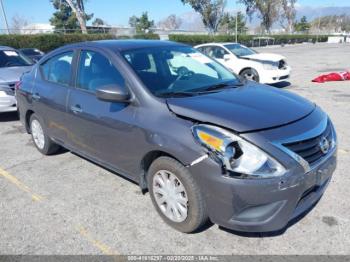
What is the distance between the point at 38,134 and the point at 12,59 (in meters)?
4.14

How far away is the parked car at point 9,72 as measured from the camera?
6.93 meters

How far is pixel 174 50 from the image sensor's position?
4016 mm

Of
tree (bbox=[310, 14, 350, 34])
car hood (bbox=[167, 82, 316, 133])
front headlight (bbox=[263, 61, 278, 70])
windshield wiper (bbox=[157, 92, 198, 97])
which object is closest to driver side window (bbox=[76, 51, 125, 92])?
windshield wiper (bbox=[157, 92, 198, 97])

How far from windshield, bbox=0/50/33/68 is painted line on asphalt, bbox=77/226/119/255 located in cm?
627

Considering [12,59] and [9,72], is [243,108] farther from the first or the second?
[12,59]

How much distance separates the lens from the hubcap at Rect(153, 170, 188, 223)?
2.90 metres

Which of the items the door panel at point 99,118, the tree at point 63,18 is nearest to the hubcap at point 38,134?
the door panel at point 99,118

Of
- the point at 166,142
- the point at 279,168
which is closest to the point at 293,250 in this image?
the point at 279,168

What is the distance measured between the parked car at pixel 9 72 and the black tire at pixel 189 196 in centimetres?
518

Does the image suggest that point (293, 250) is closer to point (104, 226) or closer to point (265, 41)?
point (104, 226)

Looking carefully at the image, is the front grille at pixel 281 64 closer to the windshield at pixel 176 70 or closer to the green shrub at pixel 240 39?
the windshield at pixel 176 70

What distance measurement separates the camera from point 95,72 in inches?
147

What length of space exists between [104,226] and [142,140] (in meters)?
0.90

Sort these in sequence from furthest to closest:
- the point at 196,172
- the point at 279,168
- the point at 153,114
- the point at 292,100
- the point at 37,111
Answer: the point at 37,111, the point at 292,100, the point at 153,114, the point at 196,172, the point at 279,168
